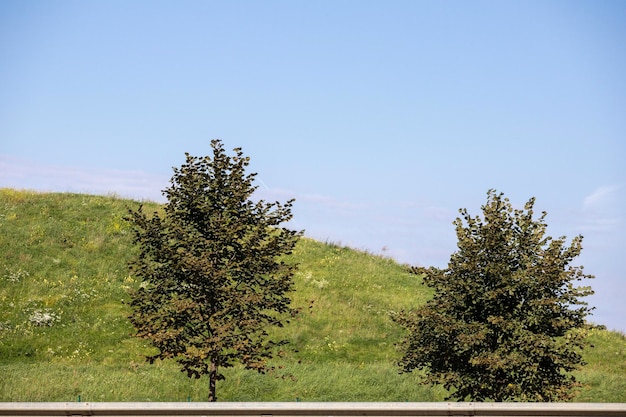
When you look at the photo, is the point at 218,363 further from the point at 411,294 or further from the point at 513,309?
the point at 411,294

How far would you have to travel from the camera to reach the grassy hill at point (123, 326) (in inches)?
928

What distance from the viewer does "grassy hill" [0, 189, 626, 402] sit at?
77.4 ft

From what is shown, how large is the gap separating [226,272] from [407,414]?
7447mm

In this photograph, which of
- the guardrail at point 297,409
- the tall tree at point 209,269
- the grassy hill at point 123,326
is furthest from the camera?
the grassy hill at point 123,326

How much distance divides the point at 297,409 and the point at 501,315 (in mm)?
8513

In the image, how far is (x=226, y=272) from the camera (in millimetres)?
17031

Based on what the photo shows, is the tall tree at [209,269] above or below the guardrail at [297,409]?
above

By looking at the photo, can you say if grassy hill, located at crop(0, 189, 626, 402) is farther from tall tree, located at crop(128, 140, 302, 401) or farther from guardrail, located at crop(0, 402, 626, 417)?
guardrail, located at crop(0, 402, 626, 417)

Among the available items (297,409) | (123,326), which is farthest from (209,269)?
(123,326)

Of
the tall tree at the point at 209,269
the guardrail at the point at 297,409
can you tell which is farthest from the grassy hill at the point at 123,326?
the guardrail at the point at 297,409

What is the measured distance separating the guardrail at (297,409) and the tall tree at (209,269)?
5987mm

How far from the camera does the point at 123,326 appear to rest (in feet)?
101

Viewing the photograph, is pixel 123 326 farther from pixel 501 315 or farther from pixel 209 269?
pixel 501 315

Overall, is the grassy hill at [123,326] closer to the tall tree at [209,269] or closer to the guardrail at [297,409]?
the tall tree at [209,269]
